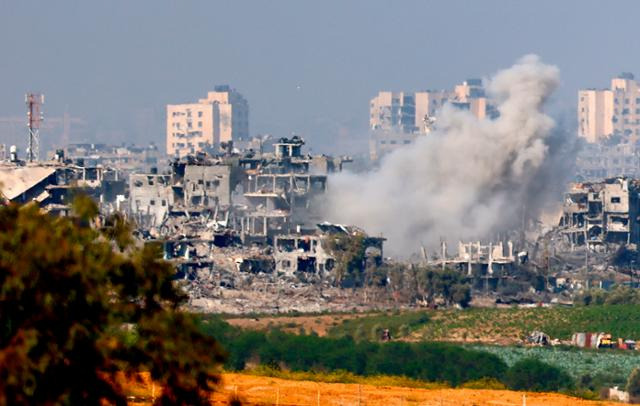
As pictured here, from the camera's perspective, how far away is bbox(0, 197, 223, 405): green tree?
75.7 feet

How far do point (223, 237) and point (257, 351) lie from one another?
133 feet

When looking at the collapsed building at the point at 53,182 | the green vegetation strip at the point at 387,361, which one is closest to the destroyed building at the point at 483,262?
the collapsed building at the point at 53,182

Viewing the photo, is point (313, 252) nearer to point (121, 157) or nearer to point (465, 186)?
point (465, 186)

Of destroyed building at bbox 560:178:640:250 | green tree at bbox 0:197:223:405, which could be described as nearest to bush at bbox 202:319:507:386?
green tree at bbox 0:197:223:405

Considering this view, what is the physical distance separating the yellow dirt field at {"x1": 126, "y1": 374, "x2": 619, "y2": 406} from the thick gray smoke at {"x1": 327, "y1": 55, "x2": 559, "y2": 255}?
66.0 metres

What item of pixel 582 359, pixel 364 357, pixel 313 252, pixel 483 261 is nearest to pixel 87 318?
pixel 364 357

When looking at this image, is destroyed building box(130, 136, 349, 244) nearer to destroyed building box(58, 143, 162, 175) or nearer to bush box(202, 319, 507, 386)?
bush box(202, 319, 507, 386)

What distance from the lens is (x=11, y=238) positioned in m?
24.0

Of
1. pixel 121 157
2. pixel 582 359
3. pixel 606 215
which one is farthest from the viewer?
pixel 121 157

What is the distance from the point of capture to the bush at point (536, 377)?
5325 cm

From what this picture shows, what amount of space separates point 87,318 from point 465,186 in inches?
Result: 3360

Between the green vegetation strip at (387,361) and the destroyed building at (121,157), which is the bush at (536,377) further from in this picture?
the destroyed building at (121,157)

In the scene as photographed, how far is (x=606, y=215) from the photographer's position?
10681 cm

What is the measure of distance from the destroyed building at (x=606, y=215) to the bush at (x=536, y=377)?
50.3 meters
